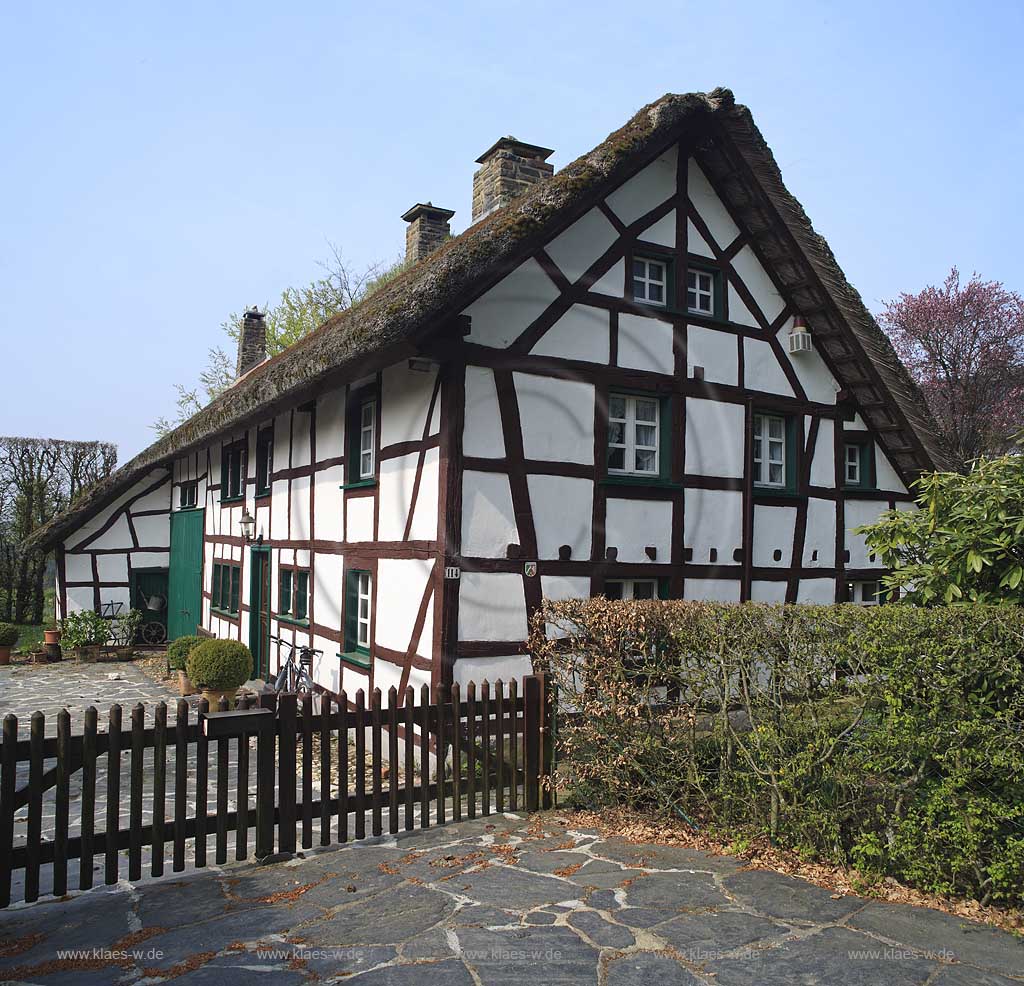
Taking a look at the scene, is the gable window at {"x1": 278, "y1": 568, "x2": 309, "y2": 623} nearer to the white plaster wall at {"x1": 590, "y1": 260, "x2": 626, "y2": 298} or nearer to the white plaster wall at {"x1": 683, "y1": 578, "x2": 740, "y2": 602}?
the white plaster wall at {"x1": 683, "y1": 578, "x2": 740, "y2": 602}

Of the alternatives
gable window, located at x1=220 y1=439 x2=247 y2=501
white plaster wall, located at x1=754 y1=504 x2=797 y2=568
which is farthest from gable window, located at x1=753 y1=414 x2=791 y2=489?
gable window, located at x1=220 y1=439 x2=247 y2=501

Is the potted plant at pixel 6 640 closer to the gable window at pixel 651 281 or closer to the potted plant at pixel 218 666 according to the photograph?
the potted plant at pixel 218 666

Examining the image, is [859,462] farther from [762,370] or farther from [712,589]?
[712,589]

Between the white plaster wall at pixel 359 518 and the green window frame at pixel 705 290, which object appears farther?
the green window frame at pixel 705 290

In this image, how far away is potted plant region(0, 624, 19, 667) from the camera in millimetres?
17609

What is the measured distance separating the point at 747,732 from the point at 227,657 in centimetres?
814

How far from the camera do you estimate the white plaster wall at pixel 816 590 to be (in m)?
10.8

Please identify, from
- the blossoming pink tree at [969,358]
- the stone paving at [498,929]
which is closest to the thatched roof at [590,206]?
the stone paving at [498,929]

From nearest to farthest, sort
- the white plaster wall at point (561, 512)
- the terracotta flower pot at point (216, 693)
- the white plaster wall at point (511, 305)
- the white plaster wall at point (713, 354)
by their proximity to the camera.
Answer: the white plaster wall at point (511, 305) < the white plaster wall at point (561, 512) < the white plaster wall at point (713, 354) < the terracotta flower pot at point (216, 693)

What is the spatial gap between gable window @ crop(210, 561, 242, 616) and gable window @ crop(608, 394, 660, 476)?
8.59m

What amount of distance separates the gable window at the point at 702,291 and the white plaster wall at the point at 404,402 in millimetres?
3533

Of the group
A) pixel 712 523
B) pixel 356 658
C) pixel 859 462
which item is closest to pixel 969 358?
pixel 859 462

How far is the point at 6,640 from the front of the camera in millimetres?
17719

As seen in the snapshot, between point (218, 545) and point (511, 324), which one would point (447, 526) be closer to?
point (511, 324)
